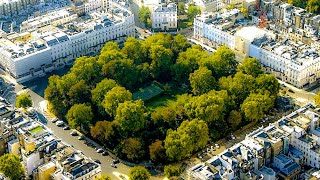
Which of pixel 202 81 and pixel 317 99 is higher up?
pixel 202 81

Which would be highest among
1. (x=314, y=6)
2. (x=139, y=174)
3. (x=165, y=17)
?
(x=314, y=6)

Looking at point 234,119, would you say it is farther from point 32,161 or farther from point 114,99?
point 32,161

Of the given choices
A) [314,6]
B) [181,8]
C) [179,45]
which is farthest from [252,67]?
[181,8]

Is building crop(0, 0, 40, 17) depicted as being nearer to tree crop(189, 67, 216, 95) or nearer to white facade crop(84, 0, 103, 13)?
white facade crop(84, 0, 103, 13)

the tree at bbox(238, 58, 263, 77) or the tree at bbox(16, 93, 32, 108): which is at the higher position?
the tree at bbox(238, 58, 263, 77)

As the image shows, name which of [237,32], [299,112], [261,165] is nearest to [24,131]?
[261,165]

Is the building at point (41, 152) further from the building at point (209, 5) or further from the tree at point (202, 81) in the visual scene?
the building at point (209, 5)

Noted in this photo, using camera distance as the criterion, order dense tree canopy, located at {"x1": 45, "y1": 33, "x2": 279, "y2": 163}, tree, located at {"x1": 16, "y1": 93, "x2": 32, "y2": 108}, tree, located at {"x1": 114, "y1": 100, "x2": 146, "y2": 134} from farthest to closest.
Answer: tree, located at {"x1": 16, "y1": 93, "x2": 32, "y2": 108} < tree, located at {"x1": 114, "y1": 100, "x2": 146, "y2": 134} < dense tree canopy, located at {"x1": 45, "y1": 33, "x2": 279, "y2": 163}

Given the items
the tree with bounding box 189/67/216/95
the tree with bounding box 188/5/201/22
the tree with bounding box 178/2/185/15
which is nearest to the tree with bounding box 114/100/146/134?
the tree with bounding box 189/67/216/95
